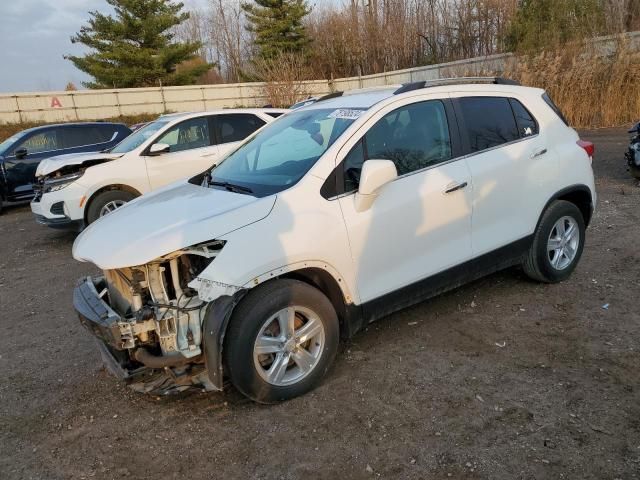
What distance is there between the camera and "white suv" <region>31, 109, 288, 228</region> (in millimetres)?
7719

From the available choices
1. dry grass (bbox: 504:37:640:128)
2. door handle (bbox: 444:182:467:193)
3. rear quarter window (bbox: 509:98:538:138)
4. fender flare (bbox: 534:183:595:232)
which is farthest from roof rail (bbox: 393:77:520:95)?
dry grass (bbox: 504:37:640:128)

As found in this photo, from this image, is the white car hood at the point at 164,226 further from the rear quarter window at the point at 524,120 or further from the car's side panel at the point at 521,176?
the rear quarter window at the point at 524,120

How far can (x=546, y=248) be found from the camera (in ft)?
15.1

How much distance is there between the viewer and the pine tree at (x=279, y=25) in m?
40.8

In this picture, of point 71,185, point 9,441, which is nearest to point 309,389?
point 9,441

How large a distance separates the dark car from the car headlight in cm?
363

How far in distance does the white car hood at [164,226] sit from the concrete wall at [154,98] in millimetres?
22343

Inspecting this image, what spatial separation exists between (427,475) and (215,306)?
142cm

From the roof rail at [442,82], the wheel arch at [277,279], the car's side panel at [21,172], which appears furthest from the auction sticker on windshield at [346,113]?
the car's side panel at [21,172]

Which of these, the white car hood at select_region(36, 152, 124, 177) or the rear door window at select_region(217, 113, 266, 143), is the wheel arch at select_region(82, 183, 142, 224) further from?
the rear door window at select_region(217, 113, 266, 143)

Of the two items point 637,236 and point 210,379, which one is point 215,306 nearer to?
point 210,379

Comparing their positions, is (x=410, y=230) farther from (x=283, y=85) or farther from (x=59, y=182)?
(x=283, y=85)

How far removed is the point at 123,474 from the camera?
2.80 m

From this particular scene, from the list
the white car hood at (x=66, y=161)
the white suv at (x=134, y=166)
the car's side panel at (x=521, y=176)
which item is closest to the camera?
the car's side panel at (x=521, y=176)
